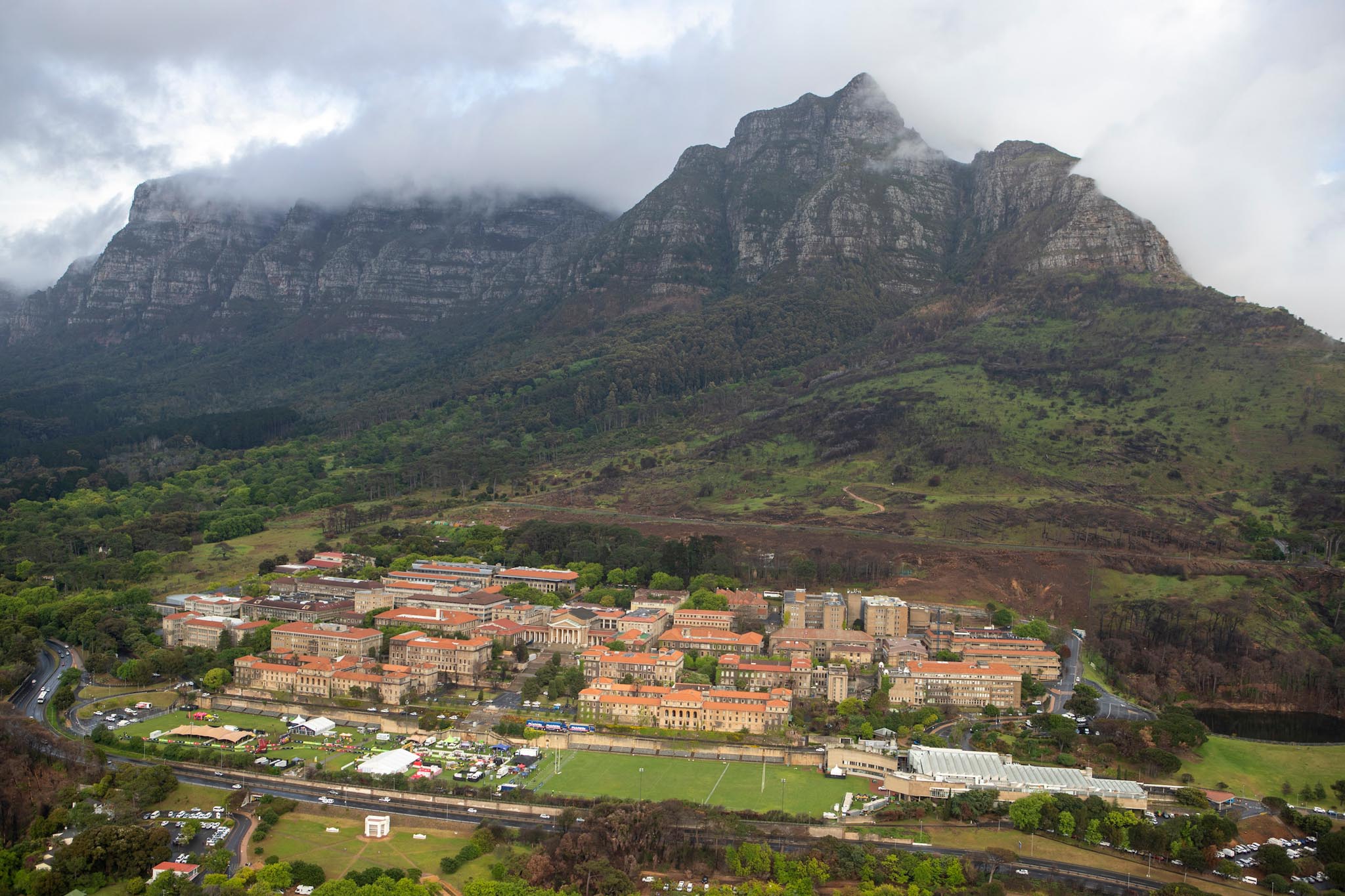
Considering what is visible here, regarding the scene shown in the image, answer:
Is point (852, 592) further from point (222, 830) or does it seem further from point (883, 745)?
point (222, 830)

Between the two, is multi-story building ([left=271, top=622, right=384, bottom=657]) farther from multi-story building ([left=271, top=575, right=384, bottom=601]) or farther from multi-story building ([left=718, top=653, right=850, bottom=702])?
multi-story building ([left=718, top=653, right=850, bottom=702])

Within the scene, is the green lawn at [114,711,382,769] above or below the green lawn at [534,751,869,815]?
below

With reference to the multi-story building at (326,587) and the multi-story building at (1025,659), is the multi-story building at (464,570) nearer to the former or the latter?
the multi-story building at (326,587)

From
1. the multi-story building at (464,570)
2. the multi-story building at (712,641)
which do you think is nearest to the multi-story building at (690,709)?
the multi-story building at (712,641)

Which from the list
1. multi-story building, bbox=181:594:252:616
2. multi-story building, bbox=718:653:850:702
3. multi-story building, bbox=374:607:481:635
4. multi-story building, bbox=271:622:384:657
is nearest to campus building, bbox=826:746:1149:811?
multi-story building, bbox=718:653:850:702

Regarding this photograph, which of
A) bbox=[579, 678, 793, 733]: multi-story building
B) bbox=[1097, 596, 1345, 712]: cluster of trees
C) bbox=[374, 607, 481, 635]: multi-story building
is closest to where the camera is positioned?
bbox=[579, 678, 793, 733]: multi-story building
